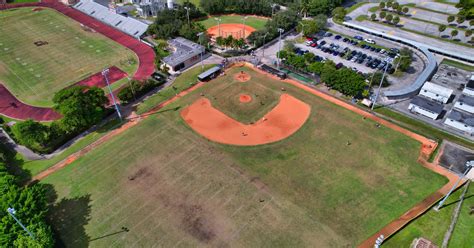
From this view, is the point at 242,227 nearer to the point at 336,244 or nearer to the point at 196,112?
the point at 336,244

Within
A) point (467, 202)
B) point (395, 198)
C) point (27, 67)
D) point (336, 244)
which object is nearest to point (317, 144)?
point (395, 198)

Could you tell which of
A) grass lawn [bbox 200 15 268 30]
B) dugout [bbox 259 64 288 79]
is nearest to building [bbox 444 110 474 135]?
dugout [bbox 259 64 288 79]

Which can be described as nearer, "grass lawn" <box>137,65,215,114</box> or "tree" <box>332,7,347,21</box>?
"grass lawn" <box>137,65,215,114</box>

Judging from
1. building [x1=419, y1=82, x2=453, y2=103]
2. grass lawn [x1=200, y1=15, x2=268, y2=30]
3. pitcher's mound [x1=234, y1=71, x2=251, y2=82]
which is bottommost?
pitcher's mound [x1=234, y1=71, x2=251, y2=82]

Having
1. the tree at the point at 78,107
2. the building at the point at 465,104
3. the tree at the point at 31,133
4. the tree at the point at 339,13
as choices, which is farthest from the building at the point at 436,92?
the tree at the point at 31,133

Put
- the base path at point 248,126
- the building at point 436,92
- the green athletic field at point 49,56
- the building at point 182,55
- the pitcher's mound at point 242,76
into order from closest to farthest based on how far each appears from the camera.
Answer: the base path at point 248,126 → the building at point 436,92 → the green athletic field at point 49,56 → the pitcher's mound at point 242,76 → the building at point 182,55

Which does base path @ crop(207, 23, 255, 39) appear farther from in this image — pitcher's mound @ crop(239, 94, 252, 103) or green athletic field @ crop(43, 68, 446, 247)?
green athletic field @ crop(43, 68, 446, 247)

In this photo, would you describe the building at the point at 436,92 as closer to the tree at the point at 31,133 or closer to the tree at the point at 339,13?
the tree at the point at 339,13
